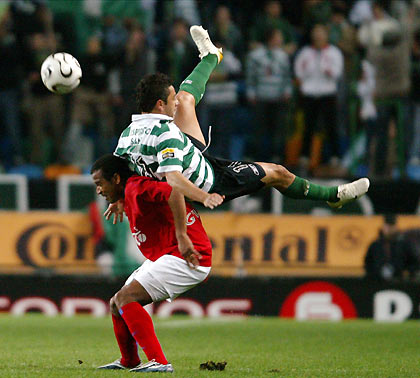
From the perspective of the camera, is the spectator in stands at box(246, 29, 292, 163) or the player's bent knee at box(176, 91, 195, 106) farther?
the spectator in stands at box(246, 29, 292, 163)

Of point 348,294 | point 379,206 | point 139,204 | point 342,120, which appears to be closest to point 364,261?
point 348,294

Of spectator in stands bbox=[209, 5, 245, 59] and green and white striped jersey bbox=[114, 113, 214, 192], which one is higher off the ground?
spectator in stands bbox=[209, 5, 245, 59]

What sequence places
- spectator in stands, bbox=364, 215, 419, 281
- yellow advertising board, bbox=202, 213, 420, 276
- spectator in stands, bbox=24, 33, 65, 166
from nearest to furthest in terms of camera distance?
spectator in stands, bbox=364, 215, 419, 281 → yellow advertising board, bbox=202, 213, 420, 276 → spectator in stands, bbox=24, 33, 65, 166

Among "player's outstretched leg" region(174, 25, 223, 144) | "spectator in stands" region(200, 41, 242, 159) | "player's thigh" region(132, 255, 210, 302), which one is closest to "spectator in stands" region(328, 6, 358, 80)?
"spectator in stands" region(200, 41, 242, 159)

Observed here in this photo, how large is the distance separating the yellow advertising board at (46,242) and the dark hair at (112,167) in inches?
263

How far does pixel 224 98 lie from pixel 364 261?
3.33 m

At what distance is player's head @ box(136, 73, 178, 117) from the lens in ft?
21.2

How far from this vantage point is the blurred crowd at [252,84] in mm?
14219

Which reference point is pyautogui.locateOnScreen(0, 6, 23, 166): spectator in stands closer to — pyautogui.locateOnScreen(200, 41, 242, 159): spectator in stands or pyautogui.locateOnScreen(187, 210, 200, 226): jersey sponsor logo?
pyautogui.locateOnScreen(200, 41, 242, 159): spectator in stands

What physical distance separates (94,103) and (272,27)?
302cm

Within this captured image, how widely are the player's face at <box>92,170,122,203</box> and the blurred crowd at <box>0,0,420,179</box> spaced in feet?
24.7

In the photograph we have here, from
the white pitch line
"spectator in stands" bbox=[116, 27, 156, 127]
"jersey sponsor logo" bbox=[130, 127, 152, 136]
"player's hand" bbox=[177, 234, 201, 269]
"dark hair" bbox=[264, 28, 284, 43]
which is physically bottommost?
the white pitch line

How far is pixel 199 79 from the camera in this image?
7699mm

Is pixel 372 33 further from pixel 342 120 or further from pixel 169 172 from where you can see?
pixel 169 172
